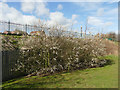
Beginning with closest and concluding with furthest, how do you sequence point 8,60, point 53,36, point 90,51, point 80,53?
point 8,60 → point 53,36 → point 80,53 → point 90,51

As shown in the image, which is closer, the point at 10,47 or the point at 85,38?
the point at 10,47

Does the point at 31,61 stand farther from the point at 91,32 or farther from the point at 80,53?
the point at 91,32

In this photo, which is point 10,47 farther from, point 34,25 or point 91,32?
point 91,32

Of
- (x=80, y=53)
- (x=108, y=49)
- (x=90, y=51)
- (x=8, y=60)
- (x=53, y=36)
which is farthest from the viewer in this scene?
(x=108, y=49)

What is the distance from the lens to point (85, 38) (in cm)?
954

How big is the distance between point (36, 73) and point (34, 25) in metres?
2.86

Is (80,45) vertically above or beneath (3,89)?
above

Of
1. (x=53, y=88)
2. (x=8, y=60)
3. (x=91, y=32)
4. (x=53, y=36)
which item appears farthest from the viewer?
(x=91, y=32)

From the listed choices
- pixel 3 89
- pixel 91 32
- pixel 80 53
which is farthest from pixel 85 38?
pixel 3 89

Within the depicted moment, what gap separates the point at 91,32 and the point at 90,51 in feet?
6.11

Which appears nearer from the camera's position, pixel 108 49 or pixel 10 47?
pixel 10 47

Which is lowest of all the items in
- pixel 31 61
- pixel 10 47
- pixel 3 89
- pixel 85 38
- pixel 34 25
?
pixel 3 89

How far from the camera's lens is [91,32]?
10000 mm

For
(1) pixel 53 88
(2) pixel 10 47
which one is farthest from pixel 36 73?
(1) pixel 53 88
